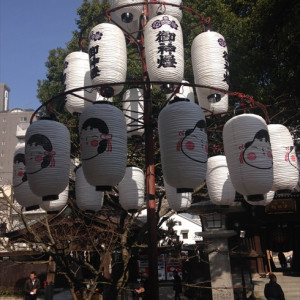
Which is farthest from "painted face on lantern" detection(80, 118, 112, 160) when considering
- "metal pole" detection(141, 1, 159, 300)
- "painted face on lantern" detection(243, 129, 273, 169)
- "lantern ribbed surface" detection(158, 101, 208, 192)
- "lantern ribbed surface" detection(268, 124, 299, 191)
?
"lantern ribbed surface" detection(268, 124, 299, 191)

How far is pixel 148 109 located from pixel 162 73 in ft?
2.53

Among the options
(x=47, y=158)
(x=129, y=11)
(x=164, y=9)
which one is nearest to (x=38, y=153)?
(x=47, y=158)

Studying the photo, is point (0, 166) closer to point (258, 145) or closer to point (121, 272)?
point (121, 272)

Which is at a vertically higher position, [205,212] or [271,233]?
[205,212]

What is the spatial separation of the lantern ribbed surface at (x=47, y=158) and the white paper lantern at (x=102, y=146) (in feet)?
1.47

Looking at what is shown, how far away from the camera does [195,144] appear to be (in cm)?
481

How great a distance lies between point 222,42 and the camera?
22.5 feet

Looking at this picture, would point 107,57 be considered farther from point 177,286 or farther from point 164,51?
point 177,286

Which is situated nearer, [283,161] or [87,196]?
[283,161]

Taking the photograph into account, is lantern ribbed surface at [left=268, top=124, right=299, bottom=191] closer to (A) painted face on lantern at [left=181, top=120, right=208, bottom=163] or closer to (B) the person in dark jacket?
(A) painted face on lantern at [left=181, top=120, right=208, bottom=163]

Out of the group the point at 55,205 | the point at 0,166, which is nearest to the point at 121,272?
the point at 55,205

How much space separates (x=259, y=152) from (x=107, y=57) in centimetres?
325

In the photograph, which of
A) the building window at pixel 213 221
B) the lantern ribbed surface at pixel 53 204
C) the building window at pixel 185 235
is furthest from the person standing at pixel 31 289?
the building window at pixel 185 235

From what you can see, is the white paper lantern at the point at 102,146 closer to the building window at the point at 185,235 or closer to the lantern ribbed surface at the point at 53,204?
the lantern ribbed surface at the point at 53,204
